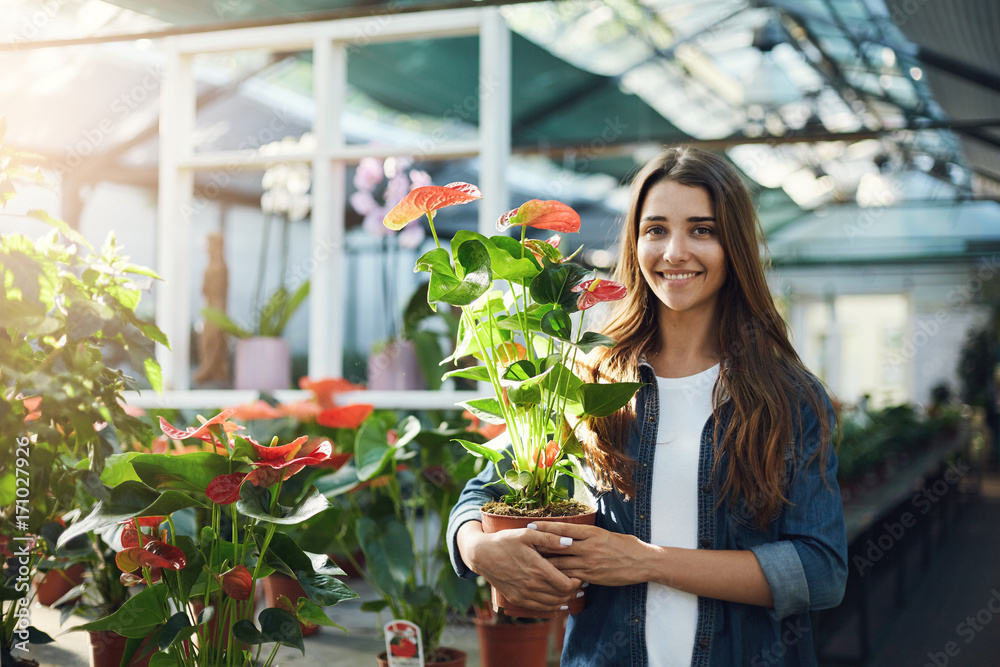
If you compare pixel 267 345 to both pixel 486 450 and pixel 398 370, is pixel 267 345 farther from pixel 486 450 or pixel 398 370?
pixel 486 450

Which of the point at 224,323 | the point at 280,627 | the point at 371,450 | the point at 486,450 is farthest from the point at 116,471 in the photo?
the point at 224,323

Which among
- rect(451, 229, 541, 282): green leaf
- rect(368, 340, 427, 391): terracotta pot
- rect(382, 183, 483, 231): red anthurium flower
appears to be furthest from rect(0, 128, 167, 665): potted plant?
rect(368, 340, 427, 391): terracotta pot

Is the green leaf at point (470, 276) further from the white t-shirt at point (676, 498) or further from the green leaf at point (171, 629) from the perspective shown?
the green leaf at point (171, 629)

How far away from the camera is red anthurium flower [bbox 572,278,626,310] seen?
1024 mm

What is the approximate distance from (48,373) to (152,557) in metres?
0.31

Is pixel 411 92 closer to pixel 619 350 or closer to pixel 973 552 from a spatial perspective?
pixel 619 350

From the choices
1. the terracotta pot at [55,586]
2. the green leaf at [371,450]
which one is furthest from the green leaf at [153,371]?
the terracotta pot at [55,586]

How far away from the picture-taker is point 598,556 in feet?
3.34

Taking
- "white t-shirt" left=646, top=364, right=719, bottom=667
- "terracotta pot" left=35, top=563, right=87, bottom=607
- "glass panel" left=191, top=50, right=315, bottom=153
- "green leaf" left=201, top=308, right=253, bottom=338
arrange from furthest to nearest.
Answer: "glass panel" left=191, top=50, right=315, bottom=153, "green leaf" left=201, top=308, right=253, bottom=338, "terracotta pot" left=35, top=563, right=87, bottom=607, "white t-shirt" left=646, top=364, right=719, bottom=667

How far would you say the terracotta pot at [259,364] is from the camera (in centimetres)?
310

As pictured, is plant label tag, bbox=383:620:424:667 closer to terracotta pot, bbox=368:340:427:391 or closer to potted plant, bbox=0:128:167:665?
potted plant, bbox=0:128:167:665

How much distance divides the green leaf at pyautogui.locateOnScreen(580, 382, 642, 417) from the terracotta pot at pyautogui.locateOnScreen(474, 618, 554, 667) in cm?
90

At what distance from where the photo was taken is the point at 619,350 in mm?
1279

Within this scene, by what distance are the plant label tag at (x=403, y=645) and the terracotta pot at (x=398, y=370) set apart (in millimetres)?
1288
